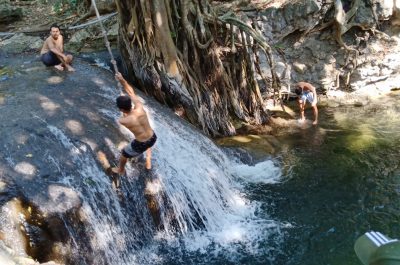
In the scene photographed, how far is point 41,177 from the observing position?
5.00m

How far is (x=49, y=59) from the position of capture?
25.5 ft

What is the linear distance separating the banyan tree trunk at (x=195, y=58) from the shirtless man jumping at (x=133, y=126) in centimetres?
260

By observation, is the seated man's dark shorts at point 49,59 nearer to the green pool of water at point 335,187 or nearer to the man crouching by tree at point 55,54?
the man crouching by tree at point 55,54

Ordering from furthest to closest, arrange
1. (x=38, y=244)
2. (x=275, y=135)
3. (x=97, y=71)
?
(x=275, y=135), (x=97, y=71), (x=38, y=244)

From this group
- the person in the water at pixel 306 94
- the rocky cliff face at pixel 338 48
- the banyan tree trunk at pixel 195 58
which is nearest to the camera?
the banyan tree trunk at pixel 195 58

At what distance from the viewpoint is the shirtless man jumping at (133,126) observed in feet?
17.3

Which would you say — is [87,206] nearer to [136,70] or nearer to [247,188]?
[247,188]

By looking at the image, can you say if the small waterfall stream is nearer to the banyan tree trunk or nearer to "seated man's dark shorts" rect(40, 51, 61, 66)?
"seated man's dark shorts" rect(40, 51, 61, 66)

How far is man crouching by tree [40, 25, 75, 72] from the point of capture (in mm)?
7656

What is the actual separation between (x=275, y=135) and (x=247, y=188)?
1917 mm

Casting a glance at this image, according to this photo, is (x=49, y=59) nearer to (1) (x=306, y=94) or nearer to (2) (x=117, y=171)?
(2) (x=117, y=171)

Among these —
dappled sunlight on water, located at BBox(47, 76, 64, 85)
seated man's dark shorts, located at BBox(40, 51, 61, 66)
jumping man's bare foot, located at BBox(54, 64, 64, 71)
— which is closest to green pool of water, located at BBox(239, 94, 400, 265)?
dappled sunlight on water, located at BBox(47, 76, 64, 85)

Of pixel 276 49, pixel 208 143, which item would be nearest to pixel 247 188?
pixel 208 143

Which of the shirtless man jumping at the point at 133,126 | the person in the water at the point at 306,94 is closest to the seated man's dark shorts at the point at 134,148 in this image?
the shirtless man jumping at the point at 133,126
